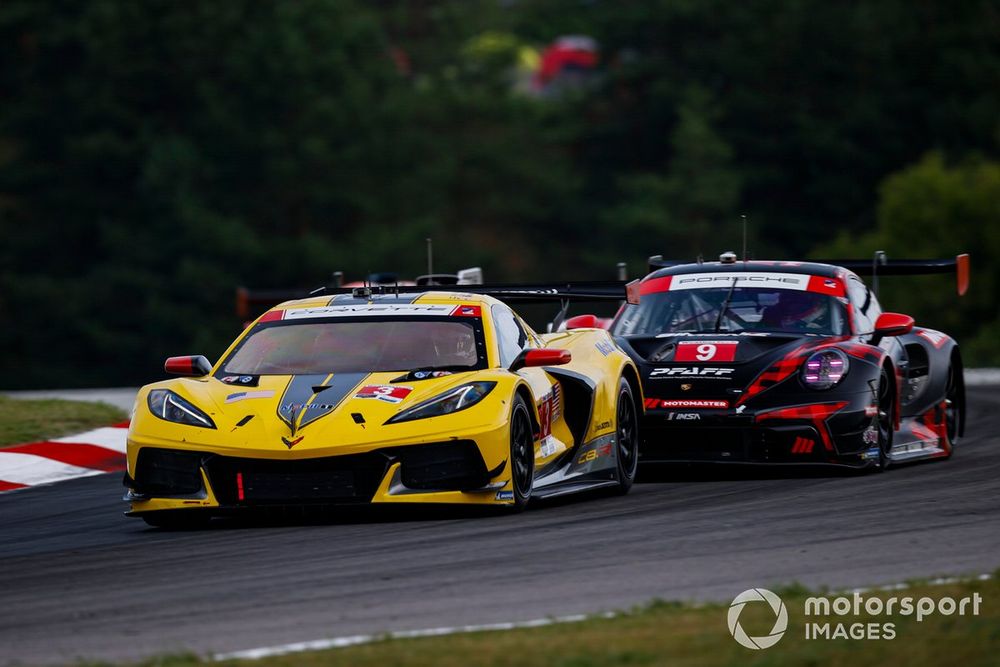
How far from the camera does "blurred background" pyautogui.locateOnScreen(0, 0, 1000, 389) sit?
54.8 metres

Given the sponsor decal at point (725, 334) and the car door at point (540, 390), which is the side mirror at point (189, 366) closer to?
the car door at point (540, 390)

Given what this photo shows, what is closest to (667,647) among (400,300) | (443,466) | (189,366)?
(443,466)

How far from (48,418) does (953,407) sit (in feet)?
23.2

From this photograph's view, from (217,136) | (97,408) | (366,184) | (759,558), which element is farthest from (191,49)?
(759,558)

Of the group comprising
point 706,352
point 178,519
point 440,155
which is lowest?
point 440,155

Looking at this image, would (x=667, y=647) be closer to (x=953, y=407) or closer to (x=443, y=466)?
(x=443, y=466)

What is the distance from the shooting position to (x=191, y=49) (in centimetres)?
5909

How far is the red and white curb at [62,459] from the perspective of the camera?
1367 centimetres

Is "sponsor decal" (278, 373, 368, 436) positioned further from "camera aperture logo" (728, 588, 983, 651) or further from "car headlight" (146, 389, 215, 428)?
"camera aperture logo" (728, 588, 983, 651)

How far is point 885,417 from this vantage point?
43.0ft

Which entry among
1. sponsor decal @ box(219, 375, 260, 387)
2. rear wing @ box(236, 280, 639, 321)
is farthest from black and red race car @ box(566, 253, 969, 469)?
sponsor decal @ box(219, 375, 260, 387)

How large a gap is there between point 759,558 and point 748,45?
209 ft

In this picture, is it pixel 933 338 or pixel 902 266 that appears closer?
pixel 933 338

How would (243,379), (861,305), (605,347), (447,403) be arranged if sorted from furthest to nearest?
(861,305)
(605,347)
(243,379)
(447,403)
